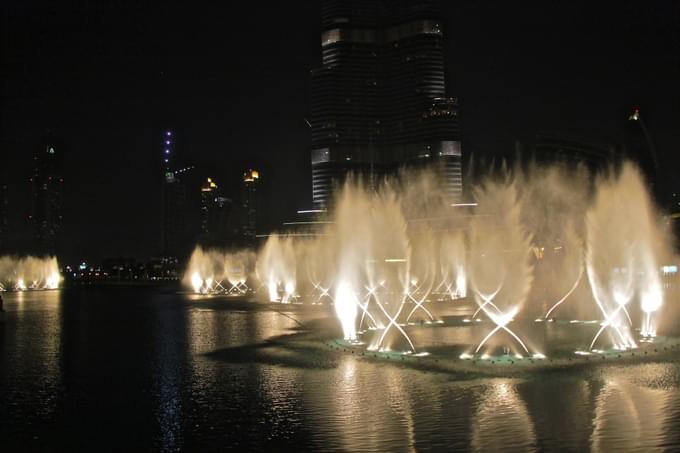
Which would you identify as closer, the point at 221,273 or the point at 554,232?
the point at 554,232

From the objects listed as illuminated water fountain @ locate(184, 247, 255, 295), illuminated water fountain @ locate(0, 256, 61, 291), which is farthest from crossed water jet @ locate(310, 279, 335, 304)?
illuminated water fountain @ locate(0, 256, 61, 291)

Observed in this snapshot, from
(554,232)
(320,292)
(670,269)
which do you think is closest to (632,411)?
(320,292)

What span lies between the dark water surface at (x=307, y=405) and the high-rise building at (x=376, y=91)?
461 ft

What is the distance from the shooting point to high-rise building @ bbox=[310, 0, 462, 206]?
165125 mm

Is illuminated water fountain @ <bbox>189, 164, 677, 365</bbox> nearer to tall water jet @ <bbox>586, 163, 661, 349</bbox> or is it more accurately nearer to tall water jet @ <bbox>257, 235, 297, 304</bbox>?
tall water jet @ <bbox>586, 163, 661, 349</bbox>

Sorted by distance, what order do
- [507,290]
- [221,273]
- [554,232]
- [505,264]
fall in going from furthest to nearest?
[221,273]
[554,232]
[505,264]
[507,290]

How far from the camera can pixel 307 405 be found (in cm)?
1495

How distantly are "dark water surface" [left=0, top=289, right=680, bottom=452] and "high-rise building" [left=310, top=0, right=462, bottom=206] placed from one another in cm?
14038

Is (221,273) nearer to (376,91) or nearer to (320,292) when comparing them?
(320,292)

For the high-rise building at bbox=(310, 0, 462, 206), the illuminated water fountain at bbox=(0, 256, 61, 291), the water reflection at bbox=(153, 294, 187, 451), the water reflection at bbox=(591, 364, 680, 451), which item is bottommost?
the water reflection at bbox=(591, 364, 680, 451)

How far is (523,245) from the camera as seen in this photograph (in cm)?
2756

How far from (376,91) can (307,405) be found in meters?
168

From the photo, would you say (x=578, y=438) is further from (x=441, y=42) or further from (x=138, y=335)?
(x=441, y=42)

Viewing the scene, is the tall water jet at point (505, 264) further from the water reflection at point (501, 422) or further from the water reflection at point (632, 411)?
the water reflection at point (501, 422)
